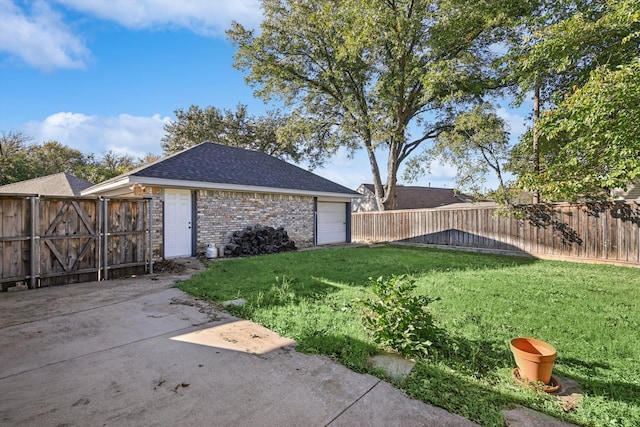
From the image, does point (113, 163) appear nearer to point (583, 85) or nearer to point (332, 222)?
point (332, 222)

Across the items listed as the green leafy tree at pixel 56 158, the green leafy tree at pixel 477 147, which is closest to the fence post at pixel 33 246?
the green leafy tree at pixel 477 147

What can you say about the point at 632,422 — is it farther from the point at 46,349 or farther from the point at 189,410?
the point at 46,349

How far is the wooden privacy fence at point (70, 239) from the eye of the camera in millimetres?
5246

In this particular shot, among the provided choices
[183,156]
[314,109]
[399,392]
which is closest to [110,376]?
[399,392]

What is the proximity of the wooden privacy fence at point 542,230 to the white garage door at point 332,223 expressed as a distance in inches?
102

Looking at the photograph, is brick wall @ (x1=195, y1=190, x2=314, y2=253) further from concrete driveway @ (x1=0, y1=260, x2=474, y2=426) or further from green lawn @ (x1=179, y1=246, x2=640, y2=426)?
concrete driveway @ (x1=0, y1=260, x2=474, y2=426)

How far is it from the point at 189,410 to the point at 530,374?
8.21 feet

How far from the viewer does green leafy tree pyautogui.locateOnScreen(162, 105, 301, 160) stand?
84.9 feet

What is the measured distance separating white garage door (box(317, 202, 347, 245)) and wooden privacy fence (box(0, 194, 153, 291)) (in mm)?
7749

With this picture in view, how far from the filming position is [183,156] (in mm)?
10594

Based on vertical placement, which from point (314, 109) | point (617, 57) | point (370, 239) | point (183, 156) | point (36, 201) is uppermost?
point (314, 109)

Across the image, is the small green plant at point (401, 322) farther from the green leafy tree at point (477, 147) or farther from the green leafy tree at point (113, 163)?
the green leafy tree at point (113, 163)

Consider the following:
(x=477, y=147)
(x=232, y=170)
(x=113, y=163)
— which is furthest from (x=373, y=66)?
(x=113, y=163)

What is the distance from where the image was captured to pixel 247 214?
10836mm
